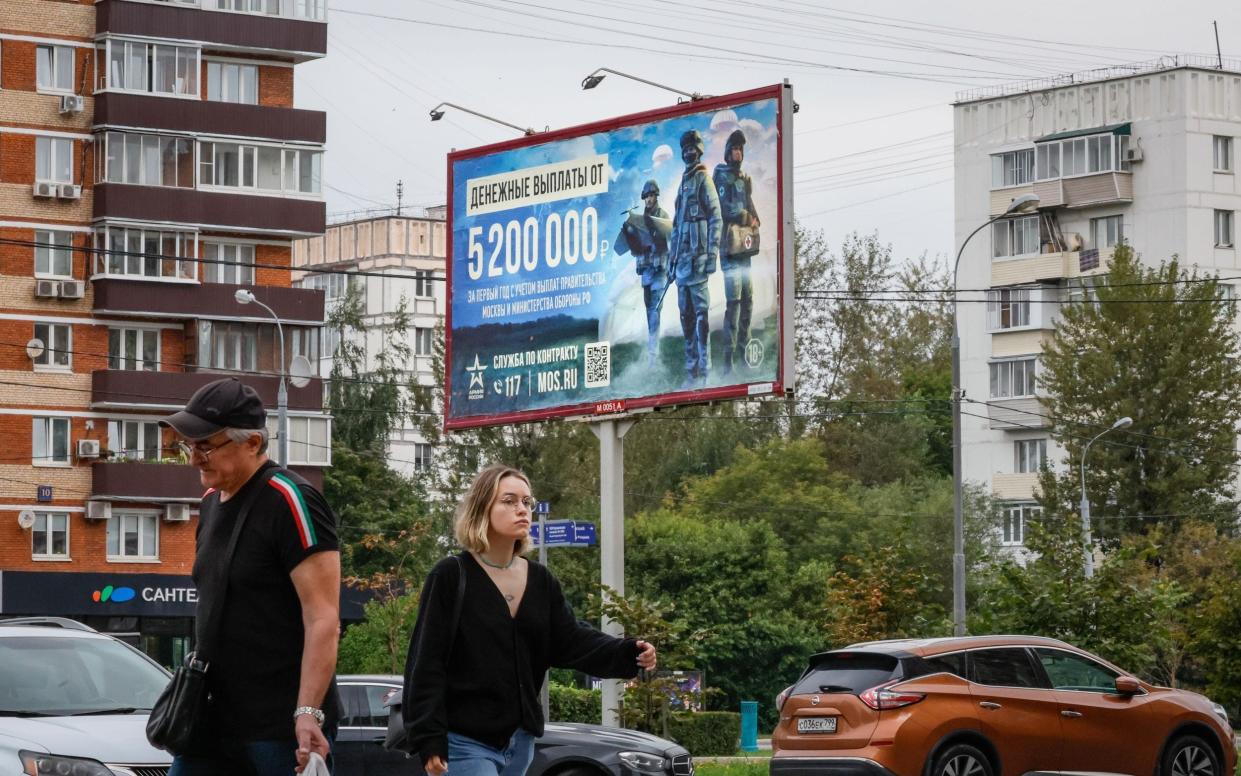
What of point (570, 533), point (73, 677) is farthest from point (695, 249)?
point (73, 677)

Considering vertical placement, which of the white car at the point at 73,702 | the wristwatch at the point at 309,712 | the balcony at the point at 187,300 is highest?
the balcony at the point at 187,300

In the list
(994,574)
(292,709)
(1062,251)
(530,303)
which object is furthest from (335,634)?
(1062,251)

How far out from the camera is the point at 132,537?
62.4m

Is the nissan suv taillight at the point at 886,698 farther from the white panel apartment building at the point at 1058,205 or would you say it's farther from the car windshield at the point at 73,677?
the white panel apartment building at the point at 1058,205

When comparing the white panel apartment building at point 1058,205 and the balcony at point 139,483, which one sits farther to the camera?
the white panel apartment building at point 1058,205

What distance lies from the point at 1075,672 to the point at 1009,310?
6661 centimetres

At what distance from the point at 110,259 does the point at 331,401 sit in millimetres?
24404

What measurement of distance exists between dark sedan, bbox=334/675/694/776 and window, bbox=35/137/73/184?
151ft

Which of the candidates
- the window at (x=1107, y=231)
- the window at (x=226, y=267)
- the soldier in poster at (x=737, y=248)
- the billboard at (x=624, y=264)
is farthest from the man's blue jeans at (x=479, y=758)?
the window at (x=1107, y=231)

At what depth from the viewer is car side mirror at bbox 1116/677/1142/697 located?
1969 centimetres

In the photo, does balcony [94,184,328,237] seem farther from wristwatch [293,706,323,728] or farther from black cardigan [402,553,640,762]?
wristwatch [293,706,323,728]

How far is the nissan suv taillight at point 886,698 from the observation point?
739 inches

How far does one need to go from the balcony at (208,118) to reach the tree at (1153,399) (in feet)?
79.4

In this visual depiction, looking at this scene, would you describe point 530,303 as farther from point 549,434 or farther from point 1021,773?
point 549,434
